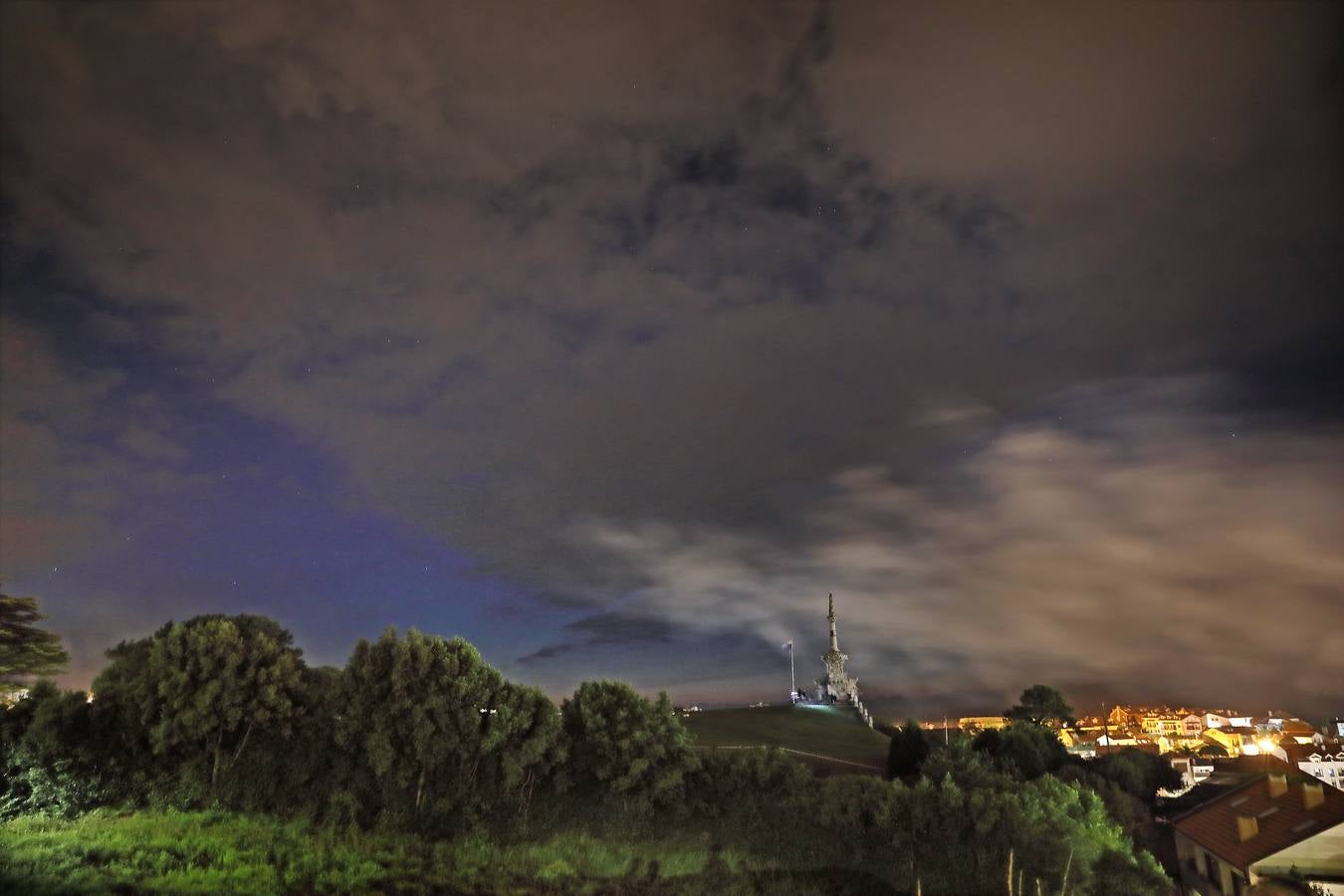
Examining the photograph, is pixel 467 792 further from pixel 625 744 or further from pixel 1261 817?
pixel 1261 817

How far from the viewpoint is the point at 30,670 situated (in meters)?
28.1

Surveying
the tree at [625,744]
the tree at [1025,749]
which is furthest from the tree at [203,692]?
the tree at [1025,749]

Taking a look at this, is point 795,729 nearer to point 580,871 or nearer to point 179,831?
point 580,871

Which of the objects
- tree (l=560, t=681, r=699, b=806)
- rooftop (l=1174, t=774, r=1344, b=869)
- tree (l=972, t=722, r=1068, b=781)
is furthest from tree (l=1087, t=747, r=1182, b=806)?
tree (l=560, t=681, r=699, b=806)

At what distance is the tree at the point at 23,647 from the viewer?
90.2 ft

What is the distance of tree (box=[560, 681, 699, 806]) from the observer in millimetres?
28078

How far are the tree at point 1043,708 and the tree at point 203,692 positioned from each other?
235ft

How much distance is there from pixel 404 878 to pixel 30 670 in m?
16.7

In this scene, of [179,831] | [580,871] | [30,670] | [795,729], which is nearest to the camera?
[179,831]

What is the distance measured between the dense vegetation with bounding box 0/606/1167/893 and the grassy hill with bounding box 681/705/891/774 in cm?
1906

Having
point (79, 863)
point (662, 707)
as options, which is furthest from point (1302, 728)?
point (79, 863)

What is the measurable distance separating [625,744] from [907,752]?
1995cm

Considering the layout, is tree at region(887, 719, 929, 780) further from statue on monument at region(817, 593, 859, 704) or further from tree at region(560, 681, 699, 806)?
statue on monument at region(817, 593, 859, 704)

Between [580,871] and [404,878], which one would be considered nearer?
[404,878]
